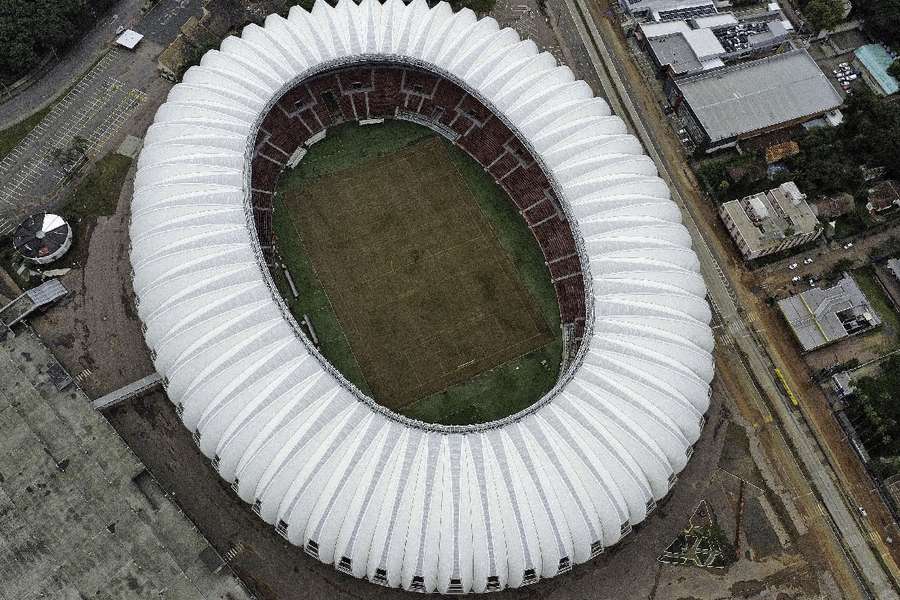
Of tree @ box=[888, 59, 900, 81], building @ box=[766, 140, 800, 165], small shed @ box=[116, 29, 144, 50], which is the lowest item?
building @ box=[766, 140, 800, 165]

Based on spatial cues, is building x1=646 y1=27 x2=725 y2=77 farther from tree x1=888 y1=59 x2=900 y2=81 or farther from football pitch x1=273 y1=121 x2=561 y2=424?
football pitch x1=273 y1=121 x2=561 y2=424

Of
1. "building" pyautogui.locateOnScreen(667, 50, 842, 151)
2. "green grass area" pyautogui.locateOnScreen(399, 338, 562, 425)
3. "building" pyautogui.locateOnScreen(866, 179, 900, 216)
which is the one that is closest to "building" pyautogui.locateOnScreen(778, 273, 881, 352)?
"building" pyautogui.locateOnScreen(866, 179, 900, 216)

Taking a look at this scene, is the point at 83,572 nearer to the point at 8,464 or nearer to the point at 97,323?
the point at 8,464

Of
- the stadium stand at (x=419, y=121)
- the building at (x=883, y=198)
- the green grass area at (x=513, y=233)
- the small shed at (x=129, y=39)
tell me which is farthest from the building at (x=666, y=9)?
the small shed at (x=129, y=39)

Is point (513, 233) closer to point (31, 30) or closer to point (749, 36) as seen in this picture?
point (749, 36)

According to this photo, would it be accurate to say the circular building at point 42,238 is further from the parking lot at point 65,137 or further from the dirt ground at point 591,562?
the parking lot at point 65,137

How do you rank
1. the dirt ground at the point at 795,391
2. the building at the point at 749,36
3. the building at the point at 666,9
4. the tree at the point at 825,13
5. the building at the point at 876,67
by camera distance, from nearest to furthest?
1. the dirt ground at the point at 795,391
2. the building at the point at 876,67
3. the tree at the point at 825,13
4. the building at the point at 749,36
5. the building at the point at 666,9
